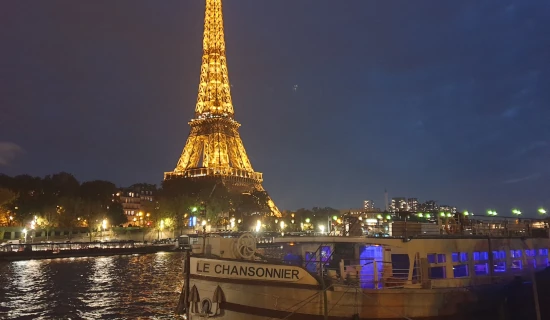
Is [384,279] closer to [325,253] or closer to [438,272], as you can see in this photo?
[438,272]

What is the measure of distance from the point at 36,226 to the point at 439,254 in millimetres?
90976

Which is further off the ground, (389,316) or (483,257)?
(483,257)

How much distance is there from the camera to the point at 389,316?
1805 centimetres

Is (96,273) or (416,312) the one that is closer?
(416,312)

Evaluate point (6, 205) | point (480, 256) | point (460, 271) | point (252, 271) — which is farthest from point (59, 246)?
point (480, 256)

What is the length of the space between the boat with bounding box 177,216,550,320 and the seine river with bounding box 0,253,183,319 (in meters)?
10.4

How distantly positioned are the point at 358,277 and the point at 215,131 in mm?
108253

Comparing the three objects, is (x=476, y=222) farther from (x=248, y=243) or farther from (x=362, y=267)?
(x=248, y=243)

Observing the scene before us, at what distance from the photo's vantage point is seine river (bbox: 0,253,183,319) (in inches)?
1139

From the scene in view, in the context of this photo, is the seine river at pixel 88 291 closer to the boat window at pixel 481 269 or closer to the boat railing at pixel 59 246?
the boat railing at pixel 59 246

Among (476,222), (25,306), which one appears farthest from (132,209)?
(476,222)

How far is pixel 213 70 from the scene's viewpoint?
5281 inches

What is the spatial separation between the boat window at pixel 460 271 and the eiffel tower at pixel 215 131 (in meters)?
98.6

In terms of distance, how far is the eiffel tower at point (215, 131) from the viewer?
403ft
